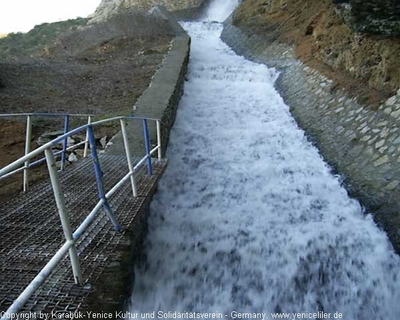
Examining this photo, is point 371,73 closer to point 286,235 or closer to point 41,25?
point 286,235

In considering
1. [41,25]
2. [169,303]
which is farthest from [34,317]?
[41,25]

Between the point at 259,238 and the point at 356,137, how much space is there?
284 centimetres

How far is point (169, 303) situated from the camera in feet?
14.4

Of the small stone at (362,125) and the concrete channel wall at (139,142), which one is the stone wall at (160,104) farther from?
the small stone at (362,125)

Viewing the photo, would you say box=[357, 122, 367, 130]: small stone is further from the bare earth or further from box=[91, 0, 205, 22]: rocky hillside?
box=[91, 0, 205, 22]: rocky hillside

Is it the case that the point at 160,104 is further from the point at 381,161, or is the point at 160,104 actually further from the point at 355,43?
the point at 355,43

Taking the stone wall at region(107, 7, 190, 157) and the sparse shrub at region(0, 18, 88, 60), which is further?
the sparse shrub at region(0, 18, 88, 60)

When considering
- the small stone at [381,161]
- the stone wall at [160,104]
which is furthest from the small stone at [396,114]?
the stone wall at [160,104]

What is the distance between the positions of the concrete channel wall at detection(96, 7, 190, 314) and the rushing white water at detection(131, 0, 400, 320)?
47 centimetres

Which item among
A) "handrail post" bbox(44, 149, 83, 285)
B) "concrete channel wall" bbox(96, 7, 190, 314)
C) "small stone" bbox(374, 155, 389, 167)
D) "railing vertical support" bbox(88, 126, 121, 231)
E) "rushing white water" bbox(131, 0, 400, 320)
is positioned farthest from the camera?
"small stone" bbox(374, 155, 389, 167)

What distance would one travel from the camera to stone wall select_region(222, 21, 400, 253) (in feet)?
18.2

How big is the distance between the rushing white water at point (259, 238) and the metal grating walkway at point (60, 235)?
823mm

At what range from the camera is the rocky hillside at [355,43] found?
723 centimetres

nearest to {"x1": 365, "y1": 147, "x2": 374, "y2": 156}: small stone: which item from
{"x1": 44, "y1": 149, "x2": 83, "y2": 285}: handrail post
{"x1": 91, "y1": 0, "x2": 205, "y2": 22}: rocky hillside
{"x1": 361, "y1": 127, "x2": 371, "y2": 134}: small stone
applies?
{"x1": 361, "y1": 127, "x2": 371, "y2": 134}: small stone
